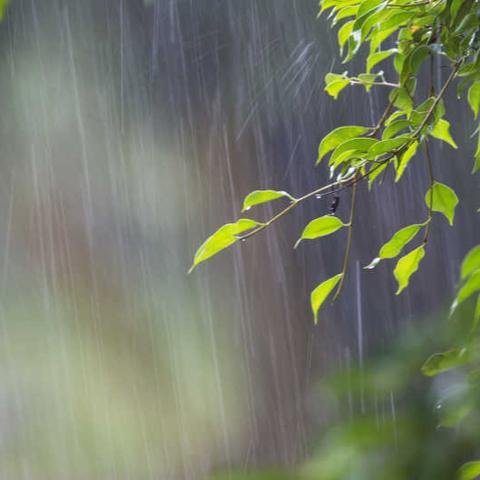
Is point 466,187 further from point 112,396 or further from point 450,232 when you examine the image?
point 112,396

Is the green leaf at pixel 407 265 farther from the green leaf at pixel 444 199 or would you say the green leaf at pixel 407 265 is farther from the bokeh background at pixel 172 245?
the bokeh background at pixel 172 245

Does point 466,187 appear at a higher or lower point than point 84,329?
higher

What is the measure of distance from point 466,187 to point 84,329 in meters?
0.89

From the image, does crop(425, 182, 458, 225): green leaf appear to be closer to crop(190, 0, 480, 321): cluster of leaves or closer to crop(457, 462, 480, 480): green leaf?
crop(190, 0, 480, 321): cluster of leaves

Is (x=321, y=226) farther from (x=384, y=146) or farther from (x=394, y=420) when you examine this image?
(x=394, y=420)

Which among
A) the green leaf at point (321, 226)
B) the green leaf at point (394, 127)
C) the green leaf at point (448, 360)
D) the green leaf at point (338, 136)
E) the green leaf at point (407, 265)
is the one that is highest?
the green leaf at point (338, 136)

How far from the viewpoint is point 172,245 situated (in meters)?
1.73

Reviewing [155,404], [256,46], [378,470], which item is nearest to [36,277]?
[155,404]

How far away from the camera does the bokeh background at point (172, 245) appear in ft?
5.42

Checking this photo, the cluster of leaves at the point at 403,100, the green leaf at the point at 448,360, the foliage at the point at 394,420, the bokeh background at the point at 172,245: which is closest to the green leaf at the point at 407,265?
the cluster of leaves at the point at 403,100

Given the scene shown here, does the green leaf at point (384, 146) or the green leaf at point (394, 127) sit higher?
the green leaf at point (394, 127)

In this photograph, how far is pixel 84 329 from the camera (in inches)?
69.8

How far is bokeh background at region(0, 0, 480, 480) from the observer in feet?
5.42

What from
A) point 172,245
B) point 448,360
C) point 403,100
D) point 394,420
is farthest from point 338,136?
point 172,245
